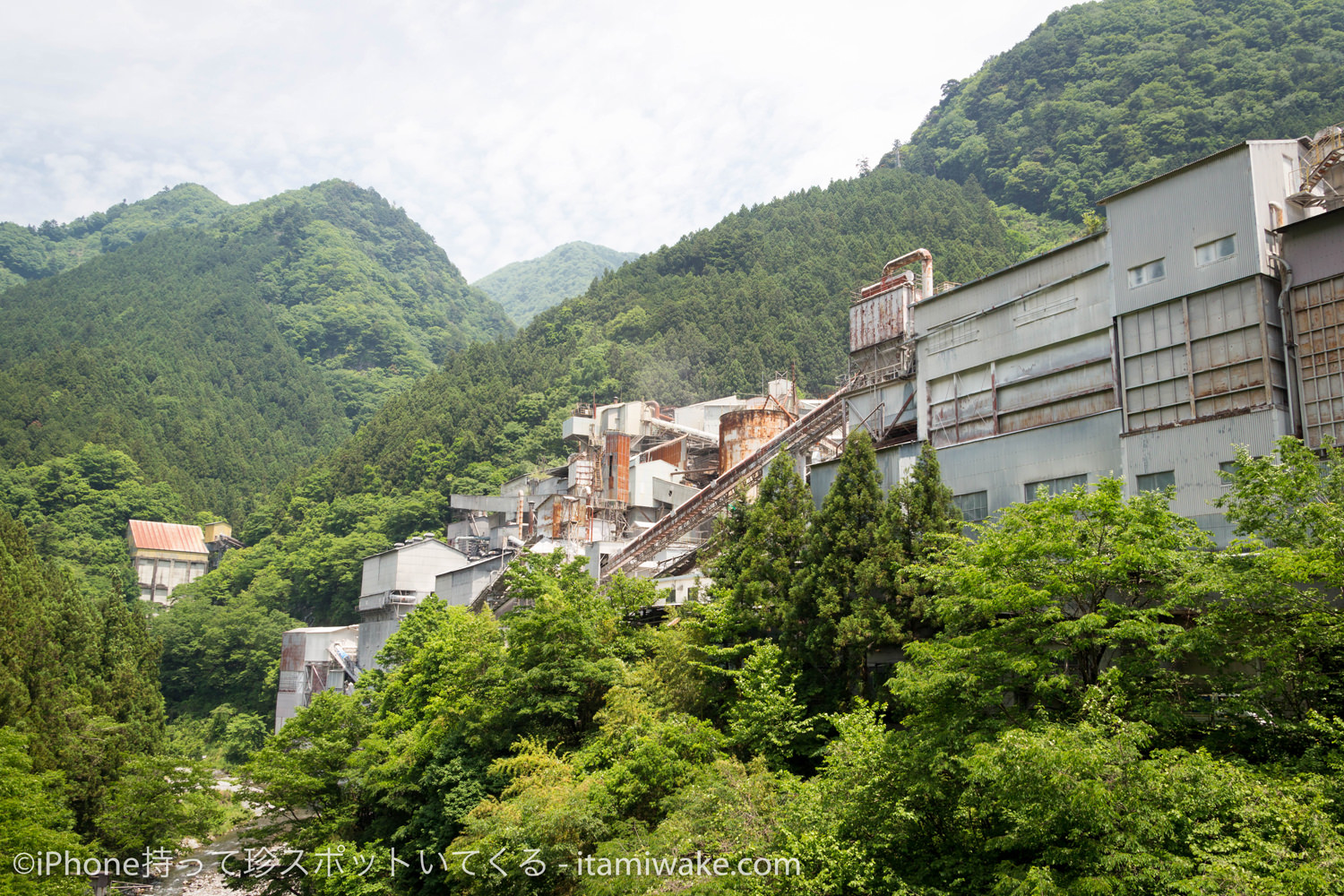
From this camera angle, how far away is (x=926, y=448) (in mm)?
26500

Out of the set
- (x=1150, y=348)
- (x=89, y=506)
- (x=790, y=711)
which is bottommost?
(x=790, y=711)

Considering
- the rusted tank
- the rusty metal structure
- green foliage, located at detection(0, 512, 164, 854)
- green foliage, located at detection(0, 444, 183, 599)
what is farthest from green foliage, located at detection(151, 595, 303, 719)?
the rusty metal structure

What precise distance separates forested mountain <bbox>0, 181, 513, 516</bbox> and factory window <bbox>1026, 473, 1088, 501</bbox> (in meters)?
113

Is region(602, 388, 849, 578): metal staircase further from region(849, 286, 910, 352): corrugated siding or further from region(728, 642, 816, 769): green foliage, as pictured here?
region(728, 642, 816, 769): green foliage

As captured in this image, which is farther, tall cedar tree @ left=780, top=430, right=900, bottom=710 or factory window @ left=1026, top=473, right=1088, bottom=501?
factory window @ left=1026, top=473, right=1088, bottom=501

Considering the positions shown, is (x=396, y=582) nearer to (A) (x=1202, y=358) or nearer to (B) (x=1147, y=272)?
(B) (x=1147, y=272)

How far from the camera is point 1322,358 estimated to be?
21.2m

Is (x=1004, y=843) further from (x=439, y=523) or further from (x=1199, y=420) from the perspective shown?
(x=439, y=523)

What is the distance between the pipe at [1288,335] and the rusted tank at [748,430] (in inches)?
1176

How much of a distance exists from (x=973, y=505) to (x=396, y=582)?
4258 cm

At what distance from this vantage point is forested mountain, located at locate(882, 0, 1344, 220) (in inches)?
3851

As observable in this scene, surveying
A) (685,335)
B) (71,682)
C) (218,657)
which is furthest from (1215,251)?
(218,657)

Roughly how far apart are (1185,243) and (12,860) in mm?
33784

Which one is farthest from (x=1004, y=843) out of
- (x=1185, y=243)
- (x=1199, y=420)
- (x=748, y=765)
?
(x=1185, y=243)
